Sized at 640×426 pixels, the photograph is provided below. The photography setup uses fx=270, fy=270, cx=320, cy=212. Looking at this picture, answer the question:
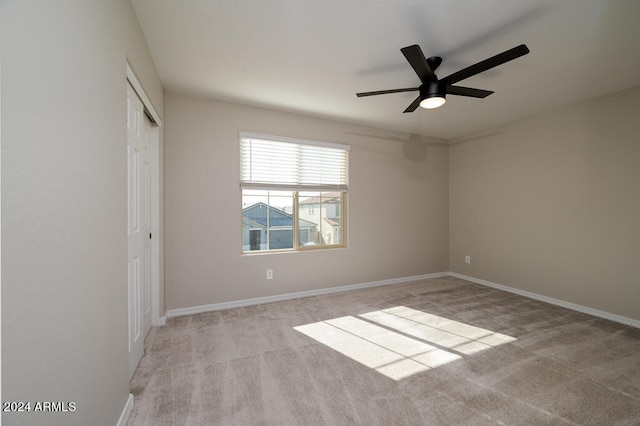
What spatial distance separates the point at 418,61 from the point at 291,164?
2172 mm

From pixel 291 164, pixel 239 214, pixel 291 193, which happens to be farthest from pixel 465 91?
pixel 239 214

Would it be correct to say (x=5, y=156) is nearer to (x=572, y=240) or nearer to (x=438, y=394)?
(x=438, y=394)

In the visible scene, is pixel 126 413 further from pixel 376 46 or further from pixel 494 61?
pixel 494 61

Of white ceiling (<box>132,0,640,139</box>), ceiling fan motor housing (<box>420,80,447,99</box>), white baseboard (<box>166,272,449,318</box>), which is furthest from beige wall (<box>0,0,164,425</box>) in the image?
ceiling fan motor housing (<box>420,80,447,99</box>)

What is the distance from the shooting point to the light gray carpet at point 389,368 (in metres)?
1.67

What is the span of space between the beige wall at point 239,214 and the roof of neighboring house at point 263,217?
6.2 inches

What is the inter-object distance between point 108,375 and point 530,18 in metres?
3.42

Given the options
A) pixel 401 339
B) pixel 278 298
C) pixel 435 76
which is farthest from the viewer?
pixel 278 298

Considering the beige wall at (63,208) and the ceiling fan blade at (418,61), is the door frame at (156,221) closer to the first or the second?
the beige wall at (63,208)

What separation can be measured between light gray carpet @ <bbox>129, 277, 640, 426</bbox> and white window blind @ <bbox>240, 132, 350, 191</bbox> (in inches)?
66.1

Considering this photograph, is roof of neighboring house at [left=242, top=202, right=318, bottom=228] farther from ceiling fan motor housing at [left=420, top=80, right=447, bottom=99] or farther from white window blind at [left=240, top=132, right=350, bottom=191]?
ceiling fan motor housing at [left=420, top=80, right=447, bottom=99]

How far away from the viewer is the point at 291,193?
3818mm

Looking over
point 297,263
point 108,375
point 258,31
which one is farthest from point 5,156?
point 297,263

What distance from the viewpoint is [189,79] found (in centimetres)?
280
